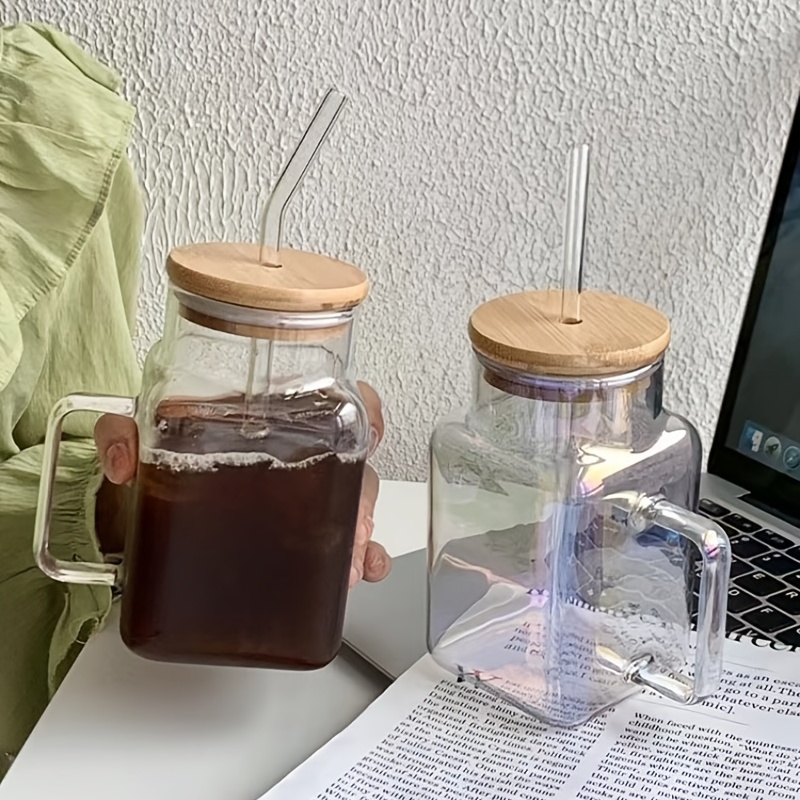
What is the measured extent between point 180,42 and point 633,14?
29 centimetres

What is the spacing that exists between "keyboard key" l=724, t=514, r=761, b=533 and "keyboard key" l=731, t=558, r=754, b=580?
0.13 feet

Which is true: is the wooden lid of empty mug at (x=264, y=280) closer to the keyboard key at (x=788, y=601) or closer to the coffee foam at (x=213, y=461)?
the coffee foam at (x=213, y=461)

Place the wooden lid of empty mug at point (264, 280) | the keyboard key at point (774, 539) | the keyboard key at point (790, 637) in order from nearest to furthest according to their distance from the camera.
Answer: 1. the wooden lid of empty mug at point (264, 280)
2. the keyboard key at point (790, 637)
3. the keyboard key at point (774, 539)

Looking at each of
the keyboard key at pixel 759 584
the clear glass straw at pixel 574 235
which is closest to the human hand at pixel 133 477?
the clear glass straw at pixel 574 235

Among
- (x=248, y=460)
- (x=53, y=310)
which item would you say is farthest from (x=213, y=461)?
(x=53, y=310)

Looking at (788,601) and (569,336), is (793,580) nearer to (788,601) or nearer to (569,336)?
(788,601)

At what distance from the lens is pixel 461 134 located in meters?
0.70

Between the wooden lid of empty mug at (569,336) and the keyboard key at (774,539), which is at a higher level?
the wooden lid of empty mug at (569,336)

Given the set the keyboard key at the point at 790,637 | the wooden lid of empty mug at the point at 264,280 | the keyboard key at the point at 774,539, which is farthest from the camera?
the keyboard key at the point at 774,539

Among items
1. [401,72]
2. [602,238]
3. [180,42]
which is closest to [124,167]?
[180,42]

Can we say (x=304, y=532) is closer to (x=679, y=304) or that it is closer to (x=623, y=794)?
(x=623, y=794)

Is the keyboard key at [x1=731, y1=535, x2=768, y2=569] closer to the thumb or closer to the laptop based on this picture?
the laptop

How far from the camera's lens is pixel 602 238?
0.74m

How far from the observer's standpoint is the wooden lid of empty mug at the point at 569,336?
1.36 ft
